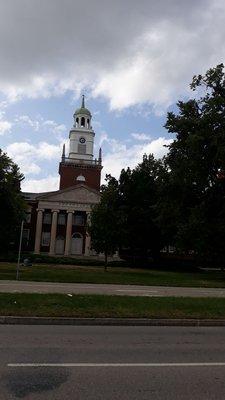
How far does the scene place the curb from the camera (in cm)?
1241

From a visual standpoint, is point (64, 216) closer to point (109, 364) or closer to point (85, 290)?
point (85, 290)

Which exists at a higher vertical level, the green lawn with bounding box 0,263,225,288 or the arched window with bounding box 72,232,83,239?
the arched window with bounding box 72,232,83,239

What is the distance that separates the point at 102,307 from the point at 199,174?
89.8ft

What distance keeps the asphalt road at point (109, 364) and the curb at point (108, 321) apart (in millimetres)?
635

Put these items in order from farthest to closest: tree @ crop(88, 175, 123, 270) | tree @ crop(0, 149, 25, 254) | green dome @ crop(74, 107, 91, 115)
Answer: green dome @ crop(74, 107, 91, 115) < tree @ crop(88, 175, 123, 270) < tree @ crop(0, 149, 25, 254)

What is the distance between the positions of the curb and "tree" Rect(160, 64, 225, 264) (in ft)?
82.4

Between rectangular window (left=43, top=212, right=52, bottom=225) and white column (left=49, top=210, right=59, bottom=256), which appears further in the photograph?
rectangular window (left=43, top=212, right=52, bottom=225)

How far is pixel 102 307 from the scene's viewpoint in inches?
558

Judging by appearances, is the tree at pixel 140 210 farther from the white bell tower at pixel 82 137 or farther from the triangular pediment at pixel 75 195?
the white bell tower at pixel 82 137

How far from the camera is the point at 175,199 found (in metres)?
43.2

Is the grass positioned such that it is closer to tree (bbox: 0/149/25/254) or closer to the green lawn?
the green lawn

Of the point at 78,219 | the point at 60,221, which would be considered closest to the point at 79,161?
the point at 78,219

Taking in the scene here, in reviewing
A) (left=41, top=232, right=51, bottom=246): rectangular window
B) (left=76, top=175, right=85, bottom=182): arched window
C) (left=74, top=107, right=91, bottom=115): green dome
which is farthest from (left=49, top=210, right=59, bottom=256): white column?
(left=74, top=107, right=91, bottom=115): green dome

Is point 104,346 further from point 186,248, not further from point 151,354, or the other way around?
point 186,248
